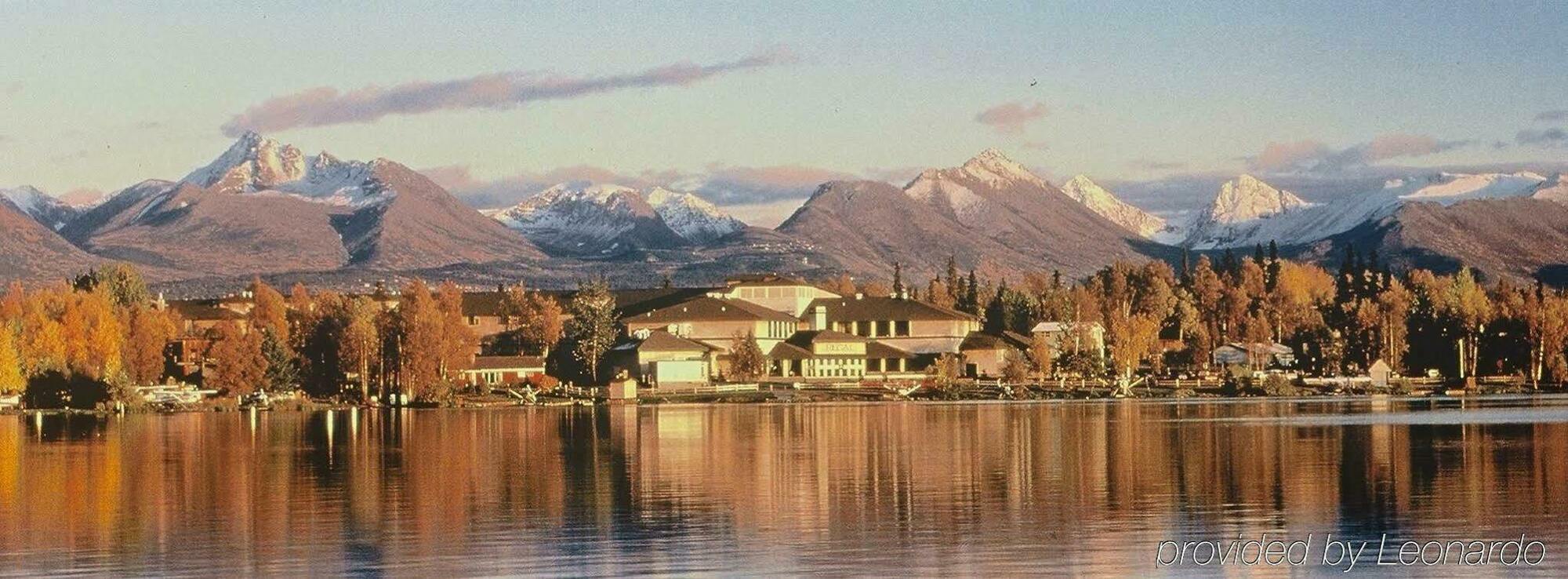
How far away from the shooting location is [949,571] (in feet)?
101

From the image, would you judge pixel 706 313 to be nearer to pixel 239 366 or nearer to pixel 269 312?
pixel 269 312

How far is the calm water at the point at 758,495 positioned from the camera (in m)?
33.4

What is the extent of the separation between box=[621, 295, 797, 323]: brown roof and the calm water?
71033mm

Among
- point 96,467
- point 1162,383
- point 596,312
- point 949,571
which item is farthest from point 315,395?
point 949,571

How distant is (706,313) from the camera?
151 meters

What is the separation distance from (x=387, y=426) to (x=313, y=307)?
5164 cm

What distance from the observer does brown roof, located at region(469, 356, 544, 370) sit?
443 feet

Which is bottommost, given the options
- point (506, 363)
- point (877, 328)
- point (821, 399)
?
point (821, 399)

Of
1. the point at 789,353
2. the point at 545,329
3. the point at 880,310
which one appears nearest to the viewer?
the point at 789,353

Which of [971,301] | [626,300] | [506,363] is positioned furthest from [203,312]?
[971,301]

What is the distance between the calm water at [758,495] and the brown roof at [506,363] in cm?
5544

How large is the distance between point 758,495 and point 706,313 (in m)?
107

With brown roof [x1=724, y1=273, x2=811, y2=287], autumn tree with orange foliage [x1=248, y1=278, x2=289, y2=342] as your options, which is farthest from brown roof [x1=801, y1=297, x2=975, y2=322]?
autumn tree with orange foliage [x1=248, y1=278, x2=289, y2=342]

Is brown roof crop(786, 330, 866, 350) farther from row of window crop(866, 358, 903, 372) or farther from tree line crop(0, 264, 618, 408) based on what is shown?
tree line crop(0, 264, 618, 408)
